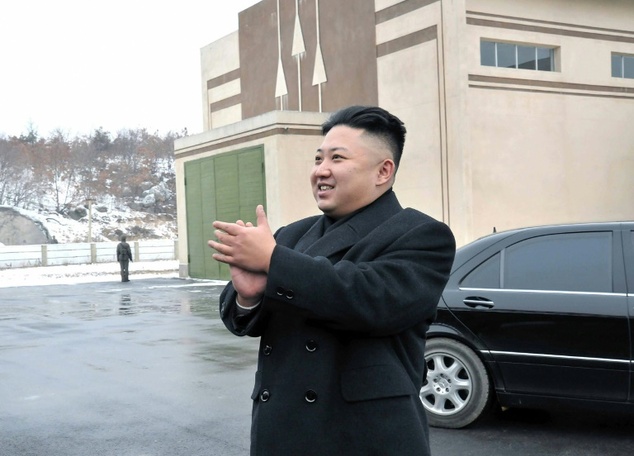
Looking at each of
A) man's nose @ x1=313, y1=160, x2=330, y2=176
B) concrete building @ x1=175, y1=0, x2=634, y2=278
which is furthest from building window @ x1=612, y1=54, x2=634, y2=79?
man's nose @ x1=313, y1=160, x2=330, y2=176

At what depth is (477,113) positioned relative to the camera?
21.2 m

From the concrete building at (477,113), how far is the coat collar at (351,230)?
60.9ft

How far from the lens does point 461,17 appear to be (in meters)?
20.7

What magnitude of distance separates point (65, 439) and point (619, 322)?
14.2ft

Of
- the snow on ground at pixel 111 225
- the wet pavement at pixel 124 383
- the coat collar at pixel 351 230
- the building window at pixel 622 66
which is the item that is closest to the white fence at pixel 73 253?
the snow on ground at pixel 111 225

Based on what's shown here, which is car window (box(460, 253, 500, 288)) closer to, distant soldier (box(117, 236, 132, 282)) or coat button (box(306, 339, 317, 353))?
coat button (box(306, 339, 317, 353))

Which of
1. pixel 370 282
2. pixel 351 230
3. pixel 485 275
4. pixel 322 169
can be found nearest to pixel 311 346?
pixel 370 282

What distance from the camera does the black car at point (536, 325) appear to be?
5.93m

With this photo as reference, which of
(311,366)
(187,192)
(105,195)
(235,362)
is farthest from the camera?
(105,195)

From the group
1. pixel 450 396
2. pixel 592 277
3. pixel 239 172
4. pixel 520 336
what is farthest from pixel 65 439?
pixel 239 172

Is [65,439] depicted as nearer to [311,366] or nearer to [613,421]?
[613,421]

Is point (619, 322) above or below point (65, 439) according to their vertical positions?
above

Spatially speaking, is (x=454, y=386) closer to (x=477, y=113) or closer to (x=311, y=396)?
(x=311, y=396)

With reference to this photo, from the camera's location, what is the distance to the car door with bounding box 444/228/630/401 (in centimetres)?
592
